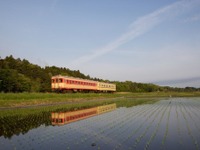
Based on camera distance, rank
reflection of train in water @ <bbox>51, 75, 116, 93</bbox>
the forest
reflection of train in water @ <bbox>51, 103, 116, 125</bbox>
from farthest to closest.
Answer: the forest, reflection of train in water @ <bbox>51, 75, 116, 93</bbox>, reflection of train in water @ <bbox>51, 103, 116, 125</bbox>

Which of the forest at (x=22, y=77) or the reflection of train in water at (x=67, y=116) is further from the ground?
the forest at (x=22, y=77)

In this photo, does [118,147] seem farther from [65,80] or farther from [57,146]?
[65,80]

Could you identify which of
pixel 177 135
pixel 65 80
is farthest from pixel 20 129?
pixel 65 80

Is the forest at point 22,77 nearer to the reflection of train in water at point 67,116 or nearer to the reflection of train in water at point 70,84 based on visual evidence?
the reflection of train in water at point 70,84

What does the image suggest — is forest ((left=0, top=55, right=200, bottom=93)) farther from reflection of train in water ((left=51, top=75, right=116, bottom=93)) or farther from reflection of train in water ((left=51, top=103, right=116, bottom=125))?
reflection of train in water ((left=51, top=103, right=116, bottom=125))

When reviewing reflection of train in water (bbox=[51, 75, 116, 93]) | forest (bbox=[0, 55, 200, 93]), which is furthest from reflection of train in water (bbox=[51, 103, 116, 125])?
forest (bbox=[0, 55, 200, 93])

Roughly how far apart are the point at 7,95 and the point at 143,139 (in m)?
23.8

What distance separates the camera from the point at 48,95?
37312 millimetres

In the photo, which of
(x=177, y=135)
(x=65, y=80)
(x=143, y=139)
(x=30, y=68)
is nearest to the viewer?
(x=143, y=139)

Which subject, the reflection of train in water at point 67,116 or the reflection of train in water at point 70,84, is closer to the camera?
the reflection of train in water at point 67,116

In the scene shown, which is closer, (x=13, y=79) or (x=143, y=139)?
(x=143, y=139)

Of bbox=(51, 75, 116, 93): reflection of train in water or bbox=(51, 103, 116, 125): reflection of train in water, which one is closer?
bbox=(51, 103, 116, 125): reflection of train in water

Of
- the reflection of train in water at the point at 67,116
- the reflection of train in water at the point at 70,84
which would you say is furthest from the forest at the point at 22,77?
the reflection of train in water at the point at 67,116

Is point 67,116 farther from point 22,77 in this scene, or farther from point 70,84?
point 22,77
